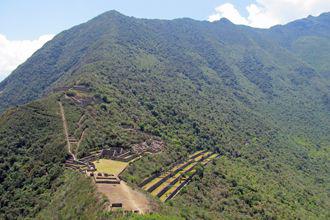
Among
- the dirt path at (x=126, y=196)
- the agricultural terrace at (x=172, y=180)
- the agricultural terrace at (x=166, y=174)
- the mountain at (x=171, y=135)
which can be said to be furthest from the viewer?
the mountain at (x=171, y=135)

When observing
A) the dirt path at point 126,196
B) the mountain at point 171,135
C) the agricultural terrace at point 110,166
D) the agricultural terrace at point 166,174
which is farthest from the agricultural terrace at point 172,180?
the dirt path at point 126,196

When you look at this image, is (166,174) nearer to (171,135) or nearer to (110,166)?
(110,166)

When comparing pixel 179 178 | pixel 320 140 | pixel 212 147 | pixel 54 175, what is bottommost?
pixel 320 140

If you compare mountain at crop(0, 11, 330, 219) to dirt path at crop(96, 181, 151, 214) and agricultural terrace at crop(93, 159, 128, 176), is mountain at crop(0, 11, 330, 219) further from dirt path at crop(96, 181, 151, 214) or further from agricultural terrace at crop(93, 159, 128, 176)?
dirt path at crop(96, 181, 151, 214)

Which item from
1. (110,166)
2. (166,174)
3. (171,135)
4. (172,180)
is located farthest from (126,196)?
(171,135)

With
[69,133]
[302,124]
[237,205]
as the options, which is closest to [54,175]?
[69,133]

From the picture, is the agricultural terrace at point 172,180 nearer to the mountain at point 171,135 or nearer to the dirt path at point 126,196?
the mountain at point 171,135

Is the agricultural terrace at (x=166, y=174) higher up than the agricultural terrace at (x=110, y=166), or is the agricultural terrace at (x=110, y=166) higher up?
the agricultural terrace at (x=110, y=166)

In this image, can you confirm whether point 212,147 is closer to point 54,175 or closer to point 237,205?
point 237,205
